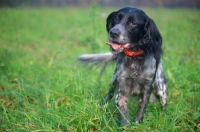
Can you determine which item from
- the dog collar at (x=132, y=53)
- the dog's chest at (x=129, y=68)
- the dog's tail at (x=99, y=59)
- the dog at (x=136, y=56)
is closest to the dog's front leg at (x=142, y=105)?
the dog at (x=136, y=56)

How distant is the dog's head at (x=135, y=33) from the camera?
116 inches

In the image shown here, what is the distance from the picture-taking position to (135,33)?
9.98 ft

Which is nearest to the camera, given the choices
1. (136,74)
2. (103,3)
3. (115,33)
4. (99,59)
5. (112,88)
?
(115,33)

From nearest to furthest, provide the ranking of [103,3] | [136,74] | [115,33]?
[115,33] < [136,74] < [103,3]

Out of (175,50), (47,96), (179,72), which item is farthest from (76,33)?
(47,96)

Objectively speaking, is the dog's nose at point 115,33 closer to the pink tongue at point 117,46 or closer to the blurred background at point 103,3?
the pink tongue at point 117,46

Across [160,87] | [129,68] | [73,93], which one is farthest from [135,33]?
[73,93]

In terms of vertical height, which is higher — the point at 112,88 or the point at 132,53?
the point at 132,53

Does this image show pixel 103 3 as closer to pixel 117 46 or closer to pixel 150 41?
pixel 150 41

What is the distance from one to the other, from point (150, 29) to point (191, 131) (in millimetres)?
1166

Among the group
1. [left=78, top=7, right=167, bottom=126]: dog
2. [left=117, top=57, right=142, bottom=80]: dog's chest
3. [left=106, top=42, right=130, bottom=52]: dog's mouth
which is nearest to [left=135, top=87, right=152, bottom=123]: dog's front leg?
[left=78, top=7, right=167, bottom=126]: dog

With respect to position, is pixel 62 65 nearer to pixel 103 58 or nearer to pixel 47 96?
pixel 103 58

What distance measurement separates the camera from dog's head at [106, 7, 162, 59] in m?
2.96

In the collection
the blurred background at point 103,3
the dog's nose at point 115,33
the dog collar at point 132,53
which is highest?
the blurred background at point 103,3
